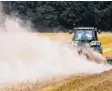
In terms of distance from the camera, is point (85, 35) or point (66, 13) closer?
point (85, 35)

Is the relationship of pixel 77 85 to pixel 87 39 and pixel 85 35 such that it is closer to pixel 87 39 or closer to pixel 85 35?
pixel 87 39

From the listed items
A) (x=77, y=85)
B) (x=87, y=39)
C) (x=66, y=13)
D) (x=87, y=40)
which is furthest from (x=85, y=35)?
(x=66, y=13)

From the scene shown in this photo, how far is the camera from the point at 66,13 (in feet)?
214

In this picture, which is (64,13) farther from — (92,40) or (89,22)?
(92,40)

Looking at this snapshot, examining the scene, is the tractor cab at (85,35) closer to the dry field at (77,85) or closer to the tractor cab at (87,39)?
the tractor cab at (87,39)

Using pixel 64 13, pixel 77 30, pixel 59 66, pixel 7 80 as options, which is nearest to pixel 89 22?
pixel 64 13

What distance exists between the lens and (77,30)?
29.0 meters

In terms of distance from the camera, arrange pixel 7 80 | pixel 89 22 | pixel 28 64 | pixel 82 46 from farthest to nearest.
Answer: pixel 89 22 → pixel 82 46 → pixel 28 64 → pixel 7 80

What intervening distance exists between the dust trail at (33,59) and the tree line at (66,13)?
3180cm

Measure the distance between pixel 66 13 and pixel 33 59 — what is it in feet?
134

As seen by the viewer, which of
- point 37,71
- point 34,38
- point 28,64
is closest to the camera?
point 37,71

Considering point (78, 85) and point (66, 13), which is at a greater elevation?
point (66, 13)

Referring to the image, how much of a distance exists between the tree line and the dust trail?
31.8m

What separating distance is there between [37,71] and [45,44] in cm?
633
